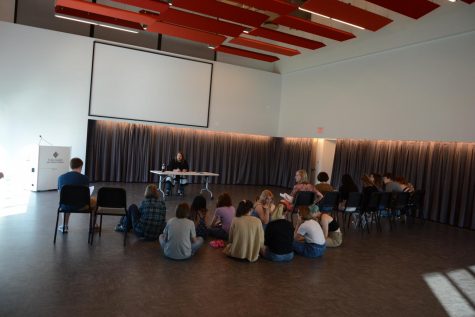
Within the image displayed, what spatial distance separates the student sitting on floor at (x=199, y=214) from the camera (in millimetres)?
5973

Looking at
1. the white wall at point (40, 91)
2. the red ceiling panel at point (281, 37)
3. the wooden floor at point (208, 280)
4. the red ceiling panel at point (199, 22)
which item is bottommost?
the wooden floor at point (208, 280)

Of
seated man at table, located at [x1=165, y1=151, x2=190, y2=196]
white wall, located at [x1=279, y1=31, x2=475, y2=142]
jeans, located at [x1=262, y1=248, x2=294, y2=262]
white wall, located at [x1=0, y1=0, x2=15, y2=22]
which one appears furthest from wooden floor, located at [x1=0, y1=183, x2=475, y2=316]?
white wall, located at [x1=0, y1=0, x2=15, y2=22]

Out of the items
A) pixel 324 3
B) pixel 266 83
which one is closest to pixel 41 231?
pixel 324 3

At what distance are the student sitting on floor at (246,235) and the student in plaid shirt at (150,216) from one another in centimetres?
125

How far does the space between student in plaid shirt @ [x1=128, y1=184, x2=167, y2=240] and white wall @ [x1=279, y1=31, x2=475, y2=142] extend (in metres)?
7.29

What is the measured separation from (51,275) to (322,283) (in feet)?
10.5

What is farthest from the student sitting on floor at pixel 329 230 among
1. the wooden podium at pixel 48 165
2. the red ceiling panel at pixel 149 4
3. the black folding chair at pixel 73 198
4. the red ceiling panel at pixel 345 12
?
the wooden podium at pixel 48 165

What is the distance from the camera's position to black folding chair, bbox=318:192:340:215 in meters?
7.75

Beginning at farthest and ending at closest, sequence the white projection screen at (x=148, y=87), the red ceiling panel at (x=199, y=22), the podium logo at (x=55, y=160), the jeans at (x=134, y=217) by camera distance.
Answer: the white projection screen at (x=148, y=87), the podium logo at (x=55, y=160), the red ceiling panel at (x=199, y=22), the jeans at (x=134, y=217)

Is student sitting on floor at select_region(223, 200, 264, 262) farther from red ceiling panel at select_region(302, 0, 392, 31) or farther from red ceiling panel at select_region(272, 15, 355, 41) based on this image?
red ceiling panel at select_region(272, 15, 355, 41)

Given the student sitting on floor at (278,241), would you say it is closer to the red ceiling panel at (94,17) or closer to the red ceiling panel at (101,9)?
the red ceiling panel at (101,9)

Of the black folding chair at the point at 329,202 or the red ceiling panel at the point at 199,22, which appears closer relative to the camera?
the black folding chair at the point at 329,202

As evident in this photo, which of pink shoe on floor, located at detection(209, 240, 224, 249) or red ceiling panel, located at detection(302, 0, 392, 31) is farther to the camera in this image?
red ceiling panel, located at detection(302, 0, 392, 31)

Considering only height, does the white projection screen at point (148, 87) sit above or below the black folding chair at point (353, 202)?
above
